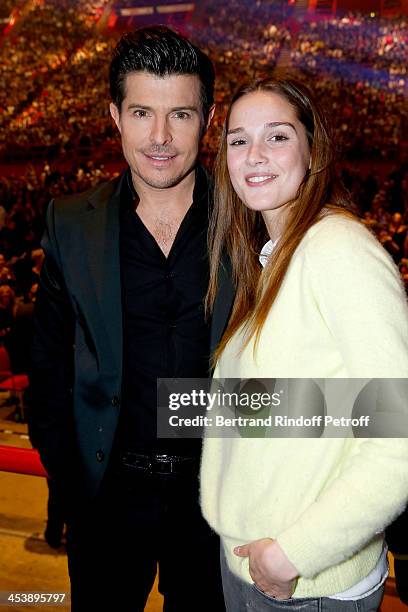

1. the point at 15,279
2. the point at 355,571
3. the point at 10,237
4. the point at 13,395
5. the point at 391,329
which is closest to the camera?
the point at 391,329

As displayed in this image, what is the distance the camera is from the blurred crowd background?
1030 centimetres

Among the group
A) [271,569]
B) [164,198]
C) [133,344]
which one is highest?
[164,198]

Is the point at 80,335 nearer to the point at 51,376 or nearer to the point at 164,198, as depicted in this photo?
the point at 51,376

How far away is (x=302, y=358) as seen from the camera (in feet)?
3.43

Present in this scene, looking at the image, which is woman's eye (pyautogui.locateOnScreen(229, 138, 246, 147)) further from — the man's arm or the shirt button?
the shirt button

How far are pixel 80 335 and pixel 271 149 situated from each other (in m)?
0.67

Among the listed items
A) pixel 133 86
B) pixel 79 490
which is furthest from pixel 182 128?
pixel 79 490

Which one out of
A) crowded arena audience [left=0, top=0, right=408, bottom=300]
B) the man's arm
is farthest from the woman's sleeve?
crowded arena audience [left=0, top=0, right=408, bottom=300]

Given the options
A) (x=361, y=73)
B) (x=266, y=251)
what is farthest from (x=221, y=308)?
(x=361, y=73)

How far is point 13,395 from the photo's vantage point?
5.20m

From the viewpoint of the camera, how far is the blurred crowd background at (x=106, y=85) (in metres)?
10.3

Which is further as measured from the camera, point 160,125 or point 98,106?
point 98,106

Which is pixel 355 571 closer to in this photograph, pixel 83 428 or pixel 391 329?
pixel 391 329

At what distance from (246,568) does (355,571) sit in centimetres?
21
